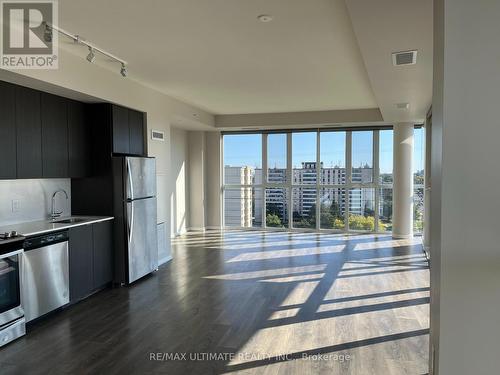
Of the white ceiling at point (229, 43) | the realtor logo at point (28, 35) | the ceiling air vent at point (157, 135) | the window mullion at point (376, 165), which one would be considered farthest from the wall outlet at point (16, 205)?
the window mullion at point (376, 165)

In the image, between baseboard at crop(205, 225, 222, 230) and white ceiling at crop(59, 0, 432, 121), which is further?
baseboard at crop(205, 225, 222, 230)

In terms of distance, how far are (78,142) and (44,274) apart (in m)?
1.71

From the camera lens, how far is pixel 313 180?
9055 millimetres

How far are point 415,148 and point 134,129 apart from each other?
5.98 metres

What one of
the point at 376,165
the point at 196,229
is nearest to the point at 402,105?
the point at 376,165

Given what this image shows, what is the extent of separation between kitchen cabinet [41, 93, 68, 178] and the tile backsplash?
1.20 feet

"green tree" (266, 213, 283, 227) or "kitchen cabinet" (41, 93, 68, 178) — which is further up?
"kitchen cabinet" (41, 93, 68, 178)

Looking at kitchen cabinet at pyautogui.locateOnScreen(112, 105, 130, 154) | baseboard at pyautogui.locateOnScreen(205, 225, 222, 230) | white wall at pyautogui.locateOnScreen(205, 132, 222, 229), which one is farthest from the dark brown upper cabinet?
baseboard at pyautogui.locateOnScreen(205, 225, 222, 230)

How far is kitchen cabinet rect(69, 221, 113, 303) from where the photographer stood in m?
4.17

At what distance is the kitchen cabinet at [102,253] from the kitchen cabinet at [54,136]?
0.80 meters

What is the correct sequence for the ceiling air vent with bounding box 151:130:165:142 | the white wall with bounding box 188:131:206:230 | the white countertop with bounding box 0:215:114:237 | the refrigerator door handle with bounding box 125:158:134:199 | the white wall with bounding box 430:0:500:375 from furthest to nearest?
1. the white wall with bounding box 188:131:206:230
2. the ceiling air vent with bounding box 151:130:165:142
3. the refrigerator door handle with bounding box 125:158:134:199
4. the white countertop with bounding box 0:215:114:237
5. the white wall with bounding box 430:0:500:375

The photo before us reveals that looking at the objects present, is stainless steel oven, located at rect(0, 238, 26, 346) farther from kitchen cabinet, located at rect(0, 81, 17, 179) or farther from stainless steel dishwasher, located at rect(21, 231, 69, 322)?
kitchen cabinet, located at rect(0, 81, 17, 179)

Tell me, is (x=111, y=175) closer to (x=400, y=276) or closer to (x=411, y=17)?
(x=411, y=17)

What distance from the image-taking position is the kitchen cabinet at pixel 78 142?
4523 mm
